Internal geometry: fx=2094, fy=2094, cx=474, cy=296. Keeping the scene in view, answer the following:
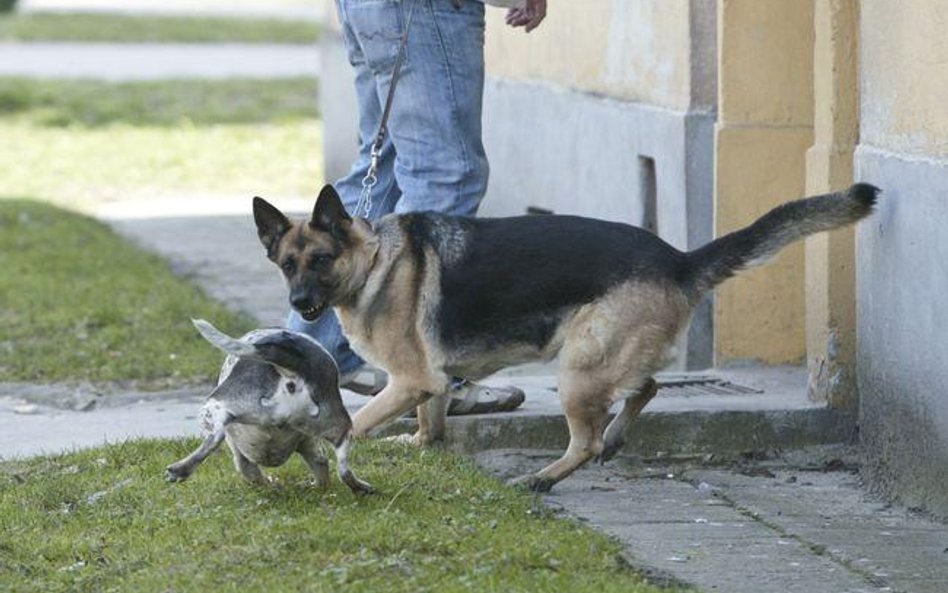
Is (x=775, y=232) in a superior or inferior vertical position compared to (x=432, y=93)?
inferior

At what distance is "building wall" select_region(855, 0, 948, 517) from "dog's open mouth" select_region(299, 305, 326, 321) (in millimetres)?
1681

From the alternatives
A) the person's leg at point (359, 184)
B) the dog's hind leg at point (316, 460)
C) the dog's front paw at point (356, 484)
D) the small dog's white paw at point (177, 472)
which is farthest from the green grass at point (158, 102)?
the small dog's white paw at point (177, 472)

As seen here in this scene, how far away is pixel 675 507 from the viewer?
20.1ft

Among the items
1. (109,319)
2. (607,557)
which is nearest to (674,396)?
(607,557)

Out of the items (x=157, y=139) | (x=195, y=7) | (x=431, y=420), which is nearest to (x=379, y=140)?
(x=431, y=420)

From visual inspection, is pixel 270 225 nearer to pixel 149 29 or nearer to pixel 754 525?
pixel 754 525

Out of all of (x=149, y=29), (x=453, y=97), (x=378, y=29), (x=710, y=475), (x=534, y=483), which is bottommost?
(x=149, y=29)

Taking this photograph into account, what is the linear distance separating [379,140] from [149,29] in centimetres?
2556

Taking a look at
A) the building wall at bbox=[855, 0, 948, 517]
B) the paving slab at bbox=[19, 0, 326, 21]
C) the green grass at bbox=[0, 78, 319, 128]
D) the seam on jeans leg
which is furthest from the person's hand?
the paving slab at bbox=[19, 0, 326, 21]

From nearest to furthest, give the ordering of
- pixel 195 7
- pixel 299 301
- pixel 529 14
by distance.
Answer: pixel 299 301, pixel 529 14, pixel 195 7

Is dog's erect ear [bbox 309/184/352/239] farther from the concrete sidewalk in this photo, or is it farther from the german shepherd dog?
the concrete sidewalk

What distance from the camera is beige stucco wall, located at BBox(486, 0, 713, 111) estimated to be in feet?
27.1

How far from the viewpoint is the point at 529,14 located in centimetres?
686

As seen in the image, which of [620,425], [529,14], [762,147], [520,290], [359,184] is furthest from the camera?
[762,147]
